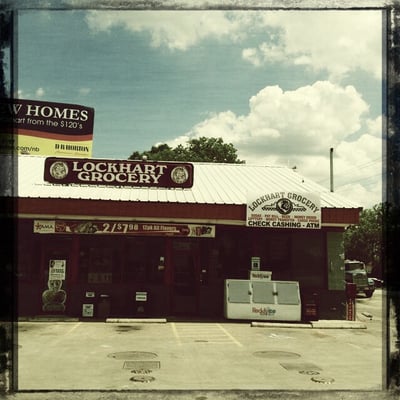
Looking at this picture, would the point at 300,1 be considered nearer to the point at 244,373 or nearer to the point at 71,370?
the point at 244,373

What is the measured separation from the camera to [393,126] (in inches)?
225

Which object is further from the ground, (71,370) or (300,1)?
(300,1)

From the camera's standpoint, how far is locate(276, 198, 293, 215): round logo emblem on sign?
749 inches

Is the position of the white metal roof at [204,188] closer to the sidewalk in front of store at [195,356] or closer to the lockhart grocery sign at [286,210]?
the lockhart grocery sign at [286,210]

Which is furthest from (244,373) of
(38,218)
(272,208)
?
(38,218)

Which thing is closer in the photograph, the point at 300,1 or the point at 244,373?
the point at 300,1

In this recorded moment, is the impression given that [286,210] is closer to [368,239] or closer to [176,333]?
[176,333]

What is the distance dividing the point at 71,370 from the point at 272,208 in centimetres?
1104

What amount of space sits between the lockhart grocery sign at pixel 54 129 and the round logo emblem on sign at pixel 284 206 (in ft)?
67.2

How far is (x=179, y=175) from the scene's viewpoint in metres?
21.5

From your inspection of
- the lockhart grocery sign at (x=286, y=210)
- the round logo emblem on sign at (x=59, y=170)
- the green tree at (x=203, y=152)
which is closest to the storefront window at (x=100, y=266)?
the round logo emblem on sign at (x=59, y=170)

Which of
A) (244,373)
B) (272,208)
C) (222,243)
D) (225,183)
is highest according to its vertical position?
(225,183)

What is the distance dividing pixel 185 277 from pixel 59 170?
735 centimetres

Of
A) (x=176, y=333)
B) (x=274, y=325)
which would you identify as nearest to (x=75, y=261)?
(x=176, y=333)
